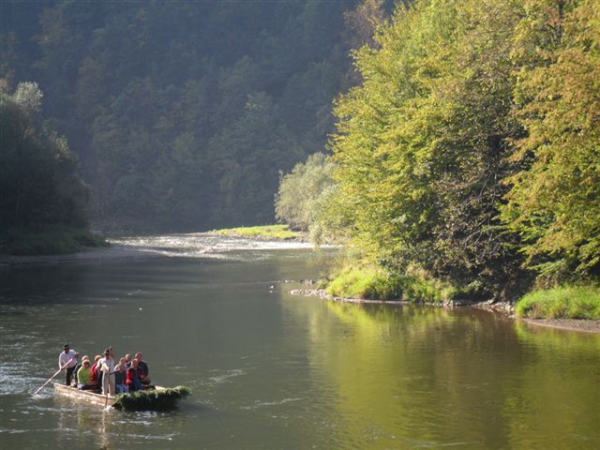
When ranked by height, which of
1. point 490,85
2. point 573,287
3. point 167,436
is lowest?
point 167,436

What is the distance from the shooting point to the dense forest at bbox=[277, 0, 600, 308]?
3741cm

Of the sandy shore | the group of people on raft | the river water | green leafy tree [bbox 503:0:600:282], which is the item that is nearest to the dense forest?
green leafy tree [bbox 503:0:600:282]

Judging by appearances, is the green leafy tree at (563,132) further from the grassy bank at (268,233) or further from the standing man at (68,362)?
the grassy bank at (268,233)

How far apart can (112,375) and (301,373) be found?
306 inches

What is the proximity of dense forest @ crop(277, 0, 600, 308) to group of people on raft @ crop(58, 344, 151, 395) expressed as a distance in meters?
16.8

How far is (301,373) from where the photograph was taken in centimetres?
3609

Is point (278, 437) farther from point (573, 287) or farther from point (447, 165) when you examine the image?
point (447, 165)

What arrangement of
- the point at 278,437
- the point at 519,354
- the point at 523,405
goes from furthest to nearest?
the point at 519,354 < the point at 523,405 < the point at 278,437

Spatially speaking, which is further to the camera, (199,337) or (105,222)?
(105,222)

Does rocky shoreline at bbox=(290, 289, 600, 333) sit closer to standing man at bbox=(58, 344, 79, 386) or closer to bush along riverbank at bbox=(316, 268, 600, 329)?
bush along riverbank at bbox=(316, 268, 600, 329)

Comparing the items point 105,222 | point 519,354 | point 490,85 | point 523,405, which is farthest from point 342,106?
point 105,222

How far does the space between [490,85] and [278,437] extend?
1009 inches

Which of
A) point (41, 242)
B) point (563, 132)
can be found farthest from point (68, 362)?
point (41, 242)

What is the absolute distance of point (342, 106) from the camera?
63.2 metres
